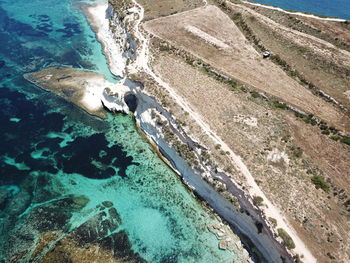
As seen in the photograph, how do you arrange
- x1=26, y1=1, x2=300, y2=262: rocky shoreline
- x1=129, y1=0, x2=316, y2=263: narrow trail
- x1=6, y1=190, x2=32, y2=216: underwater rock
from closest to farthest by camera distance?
x1=129, y1=0, x2=316, y2=263: narrow trail
x1=26, y1=1, x2=300, y2=262: rocky shoreline
x1=6, y1=190, x2=32, y2=216: underwater rock

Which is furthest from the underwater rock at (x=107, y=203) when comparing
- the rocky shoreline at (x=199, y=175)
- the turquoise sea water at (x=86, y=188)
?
the rocky shoreline at (x=199, y=175)

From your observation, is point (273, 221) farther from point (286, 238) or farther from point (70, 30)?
point (70, 30)

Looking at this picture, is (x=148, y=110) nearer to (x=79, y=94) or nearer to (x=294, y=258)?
(x=79, y=94)

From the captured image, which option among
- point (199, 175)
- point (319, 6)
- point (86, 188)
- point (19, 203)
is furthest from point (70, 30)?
point (319, 6)

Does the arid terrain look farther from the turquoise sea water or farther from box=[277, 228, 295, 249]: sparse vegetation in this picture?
the turquoise sea water

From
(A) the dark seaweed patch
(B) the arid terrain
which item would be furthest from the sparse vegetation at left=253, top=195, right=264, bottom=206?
(A) the dark seaweed patch

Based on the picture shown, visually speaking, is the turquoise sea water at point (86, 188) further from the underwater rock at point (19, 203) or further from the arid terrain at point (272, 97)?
the arid terrain at point (272, 97)

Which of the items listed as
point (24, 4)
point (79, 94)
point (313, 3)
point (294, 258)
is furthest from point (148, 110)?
point (313, 3)
